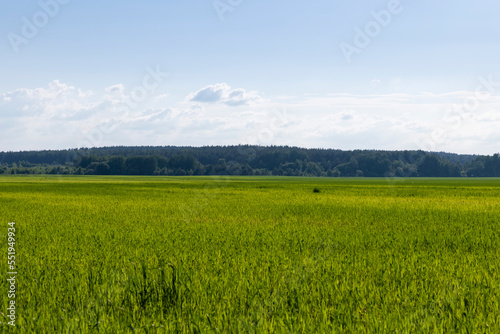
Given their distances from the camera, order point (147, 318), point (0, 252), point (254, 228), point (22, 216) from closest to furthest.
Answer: point (147, 318) < point (0, 252) < point (254, 228) < point (22, 216)

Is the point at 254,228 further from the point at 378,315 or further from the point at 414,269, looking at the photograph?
the point at 378,315

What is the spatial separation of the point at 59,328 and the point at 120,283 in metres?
2.10

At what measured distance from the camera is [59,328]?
18.5ft

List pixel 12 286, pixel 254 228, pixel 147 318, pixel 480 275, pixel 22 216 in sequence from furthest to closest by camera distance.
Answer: pixel 22 216
pixel 254 228
pixel 480 275
pixel 12 286
pixel 147 318

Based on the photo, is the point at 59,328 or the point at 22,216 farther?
the point at 22,216

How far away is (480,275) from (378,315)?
133 inches

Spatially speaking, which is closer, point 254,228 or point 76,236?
point 76,236

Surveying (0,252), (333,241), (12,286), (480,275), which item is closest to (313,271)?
(480,275)

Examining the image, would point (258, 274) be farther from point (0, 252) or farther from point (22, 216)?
point (22, 216)

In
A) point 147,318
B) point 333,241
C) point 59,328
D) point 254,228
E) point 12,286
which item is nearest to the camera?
point 59,328

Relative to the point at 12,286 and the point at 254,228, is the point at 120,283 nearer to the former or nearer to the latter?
the point at 12,286

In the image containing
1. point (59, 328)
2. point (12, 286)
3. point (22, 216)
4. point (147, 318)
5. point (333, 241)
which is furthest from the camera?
point (22, 216)

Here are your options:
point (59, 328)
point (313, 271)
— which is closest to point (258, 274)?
point (313, 271)

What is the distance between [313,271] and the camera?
8898 mm
